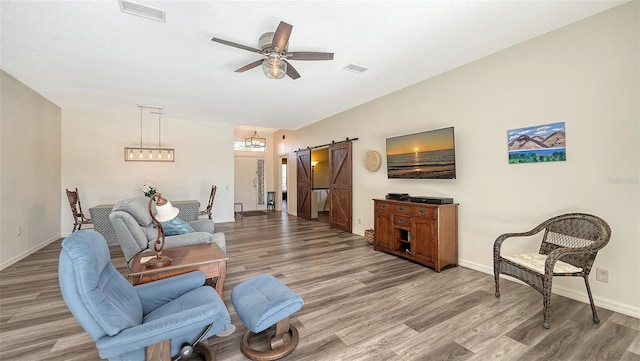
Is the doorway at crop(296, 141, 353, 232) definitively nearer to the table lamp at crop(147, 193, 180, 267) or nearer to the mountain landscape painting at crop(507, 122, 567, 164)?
the mountain landscape painting at crop(507, 122, 567, 164)

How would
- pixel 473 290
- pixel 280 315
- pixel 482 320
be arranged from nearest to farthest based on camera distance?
pixel 280 315
pixel 482 320
pixel 473 290

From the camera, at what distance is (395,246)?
4.46 meters

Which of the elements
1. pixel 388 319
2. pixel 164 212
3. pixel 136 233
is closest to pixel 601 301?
pixel 388 319

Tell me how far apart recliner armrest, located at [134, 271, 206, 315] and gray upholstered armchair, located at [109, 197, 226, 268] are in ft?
3.46

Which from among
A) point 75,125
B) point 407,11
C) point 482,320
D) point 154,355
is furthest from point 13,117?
point 482,320

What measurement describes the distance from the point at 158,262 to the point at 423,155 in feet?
12.9

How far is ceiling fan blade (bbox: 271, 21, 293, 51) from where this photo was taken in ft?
7.66

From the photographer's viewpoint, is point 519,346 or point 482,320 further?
point 482,320

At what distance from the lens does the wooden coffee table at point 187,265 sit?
228 centimetres

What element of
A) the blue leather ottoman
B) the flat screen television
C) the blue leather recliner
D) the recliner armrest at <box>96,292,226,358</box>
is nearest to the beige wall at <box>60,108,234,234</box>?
the flat screen television

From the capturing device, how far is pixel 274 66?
2908 millimetres

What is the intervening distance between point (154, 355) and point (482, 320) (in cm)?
273

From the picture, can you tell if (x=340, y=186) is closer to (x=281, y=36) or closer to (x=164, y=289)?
(x=281, y=36)

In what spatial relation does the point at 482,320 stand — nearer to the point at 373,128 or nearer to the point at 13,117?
the point at 373,128
